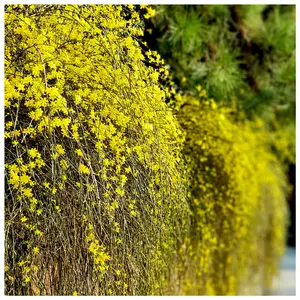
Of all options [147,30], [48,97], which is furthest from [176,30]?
[48,97]

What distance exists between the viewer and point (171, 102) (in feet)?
8.88

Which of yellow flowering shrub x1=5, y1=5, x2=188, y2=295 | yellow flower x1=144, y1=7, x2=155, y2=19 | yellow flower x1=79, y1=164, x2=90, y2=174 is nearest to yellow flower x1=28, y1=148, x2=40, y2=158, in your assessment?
yellow flowering shrub x1=5, y1=5, x2=188, y2=295

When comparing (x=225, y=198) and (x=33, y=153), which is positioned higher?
(x=33, y=153)

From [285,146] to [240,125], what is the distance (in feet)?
3.61

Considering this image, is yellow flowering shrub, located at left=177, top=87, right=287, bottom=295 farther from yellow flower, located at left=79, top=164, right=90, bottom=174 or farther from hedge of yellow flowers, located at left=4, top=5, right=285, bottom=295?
yellow flower, located at left=79, top=164, right=90, bottom=174

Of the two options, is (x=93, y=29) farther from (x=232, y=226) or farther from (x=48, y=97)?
(x=232, y=226)

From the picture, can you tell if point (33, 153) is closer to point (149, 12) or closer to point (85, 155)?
point (85, 155)

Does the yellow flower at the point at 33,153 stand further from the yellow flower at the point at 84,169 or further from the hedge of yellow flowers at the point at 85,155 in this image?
the yellow flower at the point at 84,169

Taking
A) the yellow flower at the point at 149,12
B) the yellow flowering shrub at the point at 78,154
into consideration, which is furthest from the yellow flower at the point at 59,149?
the yellow flower at the point at 149,12

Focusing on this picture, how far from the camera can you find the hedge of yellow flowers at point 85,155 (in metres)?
2.31

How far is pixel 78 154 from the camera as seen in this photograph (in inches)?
89.4

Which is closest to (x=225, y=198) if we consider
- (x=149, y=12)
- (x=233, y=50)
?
(x=233, y=50)

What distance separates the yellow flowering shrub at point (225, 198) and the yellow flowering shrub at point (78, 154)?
44 cm

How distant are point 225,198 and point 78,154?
1460 millimetres
